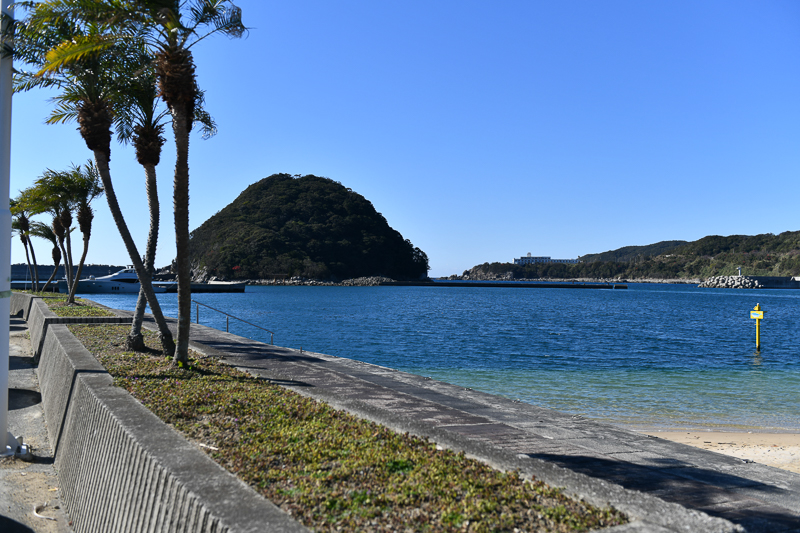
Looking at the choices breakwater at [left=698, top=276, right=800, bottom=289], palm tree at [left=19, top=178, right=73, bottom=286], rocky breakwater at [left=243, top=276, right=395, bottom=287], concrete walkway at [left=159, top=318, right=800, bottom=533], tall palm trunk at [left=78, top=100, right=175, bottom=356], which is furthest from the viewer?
breakwater at [left=698, top=276, right=800, bottom=289]

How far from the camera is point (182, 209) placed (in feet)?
26.3

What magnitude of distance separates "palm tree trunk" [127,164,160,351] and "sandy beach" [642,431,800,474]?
9197 millimetres

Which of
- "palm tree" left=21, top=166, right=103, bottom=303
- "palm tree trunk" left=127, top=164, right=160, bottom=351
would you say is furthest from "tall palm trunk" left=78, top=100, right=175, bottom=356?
"palm tree" left=21, top=166, right=103, bottom=303

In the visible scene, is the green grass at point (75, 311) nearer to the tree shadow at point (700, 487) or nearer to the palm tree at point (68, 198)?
the palm tree at point (68, 198)

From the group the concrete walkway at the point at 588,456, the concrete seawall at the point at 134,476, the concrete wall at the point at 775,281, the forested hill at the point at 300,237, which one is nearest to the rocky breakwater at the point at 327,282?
the forested hill at the point at 300,237

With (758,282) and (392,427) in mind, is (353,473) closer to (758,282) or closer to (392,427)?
(392,427)

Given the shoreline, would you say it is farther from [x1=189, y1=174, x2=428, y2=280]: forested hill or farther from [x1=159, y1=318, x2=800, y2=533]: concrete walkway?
[x1=189, y1=174, x2=428, y2=280]: forested hill

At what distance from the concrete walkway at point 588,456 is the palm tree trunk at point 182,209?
1031mm

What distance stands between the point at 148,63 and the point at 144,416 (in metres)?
7.76

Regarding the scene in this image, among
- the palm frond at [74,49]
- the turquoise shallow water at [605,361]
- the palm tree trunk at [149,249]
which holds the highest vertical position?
the palm frond at [74,49]

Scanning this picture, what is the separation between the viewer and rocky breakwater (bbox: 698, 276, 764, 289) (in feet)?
518

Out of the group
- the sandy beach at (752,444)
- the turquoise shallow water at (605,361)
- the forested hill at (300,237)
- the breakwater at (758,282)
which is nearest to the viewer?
the sandy beach at (752,444)

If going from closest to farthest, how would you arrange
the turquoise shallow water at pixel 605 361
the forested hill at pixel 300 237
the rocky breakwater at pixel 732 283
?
the turquoise shallow water at pixel 605 361, the forested hill at pixel 300 237, the rocky breakwater at pixel 732 283

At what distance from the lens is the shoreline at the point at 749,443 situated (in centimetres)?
821
